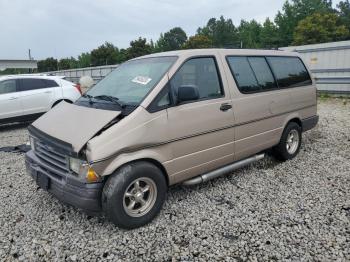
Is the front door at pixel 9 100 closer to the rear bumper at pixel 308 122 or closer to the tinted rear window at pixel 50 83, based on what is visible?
A: the tinted rear window at pixel 50 83

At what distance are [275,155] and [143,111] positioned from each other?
3142 mm

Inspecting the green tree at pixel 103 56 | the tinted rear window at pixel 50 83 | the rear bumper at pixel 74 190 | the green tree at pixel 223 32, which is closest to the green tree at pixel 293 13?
the green tree at pixel 223 32

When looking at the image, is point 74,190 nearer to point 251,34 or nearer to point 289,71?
point 289,71

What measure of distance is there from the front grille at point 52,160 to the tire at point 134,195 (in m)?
0.56

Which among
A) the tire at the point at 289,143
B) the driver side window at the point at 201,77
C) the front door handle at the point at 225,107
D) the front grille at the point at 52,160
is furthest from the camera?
the tire at the point at 289,143

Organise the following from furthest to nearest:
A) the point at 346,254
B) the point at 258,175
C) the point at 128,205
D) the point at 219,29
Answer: the point at 219,29 → the point at 258,175 → the point at 128,205 → the point at 346,254

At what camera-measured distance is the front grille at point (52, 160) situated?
331 cm

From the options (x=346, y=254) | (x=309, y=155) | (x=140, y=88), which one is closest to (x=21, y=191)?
(x=140, y=88)

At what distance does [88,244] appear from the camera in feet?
10.4

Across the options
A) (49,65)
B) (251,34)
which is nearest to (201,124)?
(49,65)

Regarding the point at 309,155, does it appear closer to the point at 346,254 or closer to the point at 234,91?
the point at 234,91

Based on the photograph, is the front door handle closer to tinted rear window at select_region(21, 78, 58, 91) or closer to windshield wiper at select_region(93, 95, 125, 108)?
windshield wiper at select_region(93, 95, 125, 108)

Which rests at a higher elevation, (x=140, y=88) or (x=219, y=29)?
(x=219, y=29)

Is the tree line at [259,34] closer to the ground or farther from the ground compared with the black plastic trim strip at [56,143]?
farther from the ground
